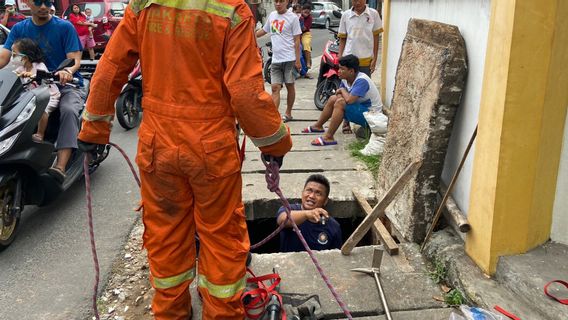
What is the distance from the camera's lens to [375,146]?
5.60 m

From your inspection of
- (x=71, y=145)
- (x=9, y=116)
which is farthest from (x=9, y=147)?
(x=71, y=145)

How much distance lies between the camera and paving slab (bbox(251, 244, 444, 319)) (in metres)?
2.94

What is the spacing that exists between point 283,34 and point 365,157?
261 cm

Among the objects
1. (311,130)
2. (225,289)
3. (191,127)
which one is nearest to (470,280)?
(225,289)

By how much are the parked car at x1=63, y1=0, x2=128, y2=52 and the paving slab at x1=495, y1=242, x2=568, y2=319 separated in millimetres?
13871

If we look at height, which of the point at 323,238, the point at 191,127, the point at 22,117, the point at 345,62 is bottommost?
the point at 323,238

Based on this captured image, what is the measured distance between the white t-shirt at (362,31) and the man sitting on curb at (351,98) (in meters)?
0.81

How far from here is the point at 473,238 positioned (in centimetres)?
307

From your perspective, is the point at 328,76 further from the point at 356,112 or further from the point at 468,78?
the point at 468,78

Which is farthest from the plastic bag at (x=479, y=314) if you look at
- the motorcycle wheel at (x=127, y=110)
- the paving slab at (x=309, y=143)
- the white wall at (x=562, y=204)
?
the motorcycle wheel at (x=127, y=110)

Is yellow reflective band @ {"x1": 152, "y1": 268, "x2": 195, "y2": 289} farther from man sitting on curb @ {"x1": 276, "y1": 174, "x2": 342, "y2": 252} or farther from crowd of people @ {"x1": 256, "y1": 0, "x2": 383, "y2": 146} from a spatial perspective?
crowd of people @ {"x1": 256, "y1": 0, "x2": 383, "y2": 146}

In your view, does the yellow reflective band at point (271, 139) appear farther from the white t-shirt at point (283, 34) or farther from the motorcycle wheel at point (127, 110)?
the motorcycle wheel at point (127, 110)

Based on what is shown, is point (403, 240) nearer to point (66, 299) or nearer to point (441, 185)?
point (441, 185)

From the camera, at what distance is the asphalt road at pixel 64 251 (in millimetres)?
3199
